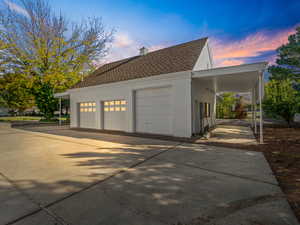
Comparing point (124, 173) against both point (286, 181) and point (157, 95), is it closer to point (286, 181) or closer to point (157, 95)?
point (286, 181)

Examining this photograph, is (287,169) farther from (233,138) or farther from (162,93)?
(162,93)

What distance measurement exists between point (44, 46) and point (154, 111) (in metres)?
14.6

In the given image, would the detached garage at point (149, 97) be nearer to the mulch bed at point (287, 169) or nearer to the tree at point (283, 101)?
the mulch bed at point (287, 169)

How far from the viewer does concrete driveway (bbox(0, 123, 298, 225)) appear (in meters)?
1.87

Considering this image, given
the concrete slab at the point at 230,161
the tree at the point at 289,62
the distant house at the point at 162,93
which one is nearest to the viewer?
the concrete slab at the point at 230,161

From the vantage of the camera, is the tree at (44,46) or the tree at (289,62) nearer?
the tree at (289,62)

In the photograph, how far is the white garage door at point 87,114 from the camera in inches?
442

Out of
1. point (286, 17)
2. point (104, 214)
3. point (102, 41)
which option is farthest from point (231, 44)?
point (104, 214)

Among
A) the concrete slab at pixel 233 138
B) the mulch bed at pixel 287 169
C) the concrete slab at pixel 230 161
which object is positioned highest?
the concrete slab at pixel 233 138

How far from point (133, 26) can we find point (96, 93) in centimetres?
643

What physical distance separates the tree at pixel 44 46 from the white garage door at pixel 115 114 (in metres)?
8.45

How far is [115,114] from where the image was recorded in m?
10.0

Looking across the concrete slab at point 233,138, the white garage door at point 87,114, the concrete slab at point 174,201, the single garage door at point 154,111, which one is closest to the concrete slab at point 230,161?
the concrete slab at point 174,201

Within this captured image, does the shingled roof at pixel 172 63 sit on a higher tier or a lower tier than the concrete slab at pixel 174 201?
higher
